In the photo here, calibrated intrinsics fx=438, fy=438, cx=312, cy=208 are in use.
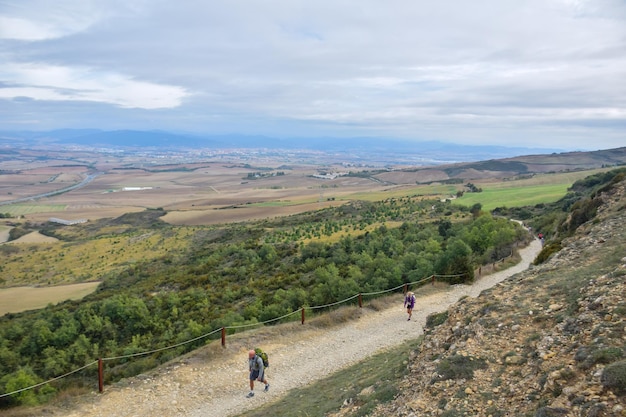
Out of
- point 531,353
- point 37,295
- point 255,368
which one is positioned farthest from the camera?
point 37,295

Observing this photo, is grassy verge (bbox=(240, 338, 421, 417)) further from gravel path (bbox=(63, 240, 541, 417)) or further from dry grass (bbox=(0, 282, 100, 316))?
dry grass (bbox=(0, 282, 100, 316))

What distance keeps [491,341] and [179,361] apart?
30.1ft

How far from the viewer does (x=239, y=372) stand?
13.3m

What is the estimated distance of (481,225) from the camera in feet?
104

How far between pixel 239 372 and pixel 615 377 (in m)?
10.1

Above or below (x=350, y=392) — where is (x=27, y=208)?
below

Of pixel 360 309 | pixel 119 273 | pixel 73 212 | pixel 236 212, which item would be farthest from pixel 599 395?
pixel 73 212

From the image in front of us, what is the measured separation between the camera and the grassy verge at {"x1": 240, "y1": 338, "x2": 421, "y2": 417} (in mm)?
9191

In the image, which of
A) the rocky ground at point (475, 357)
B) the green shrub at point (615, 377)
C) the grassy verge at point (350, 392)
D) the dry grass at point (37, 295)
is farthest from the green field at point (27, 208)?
the green shrub at point (615, 377)

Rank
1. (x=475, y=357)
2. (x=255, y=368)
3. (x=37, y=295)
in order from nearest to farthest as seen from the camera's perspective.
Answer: (x=475, y=357) < (x=255, y=368) < (x=37, y=295)

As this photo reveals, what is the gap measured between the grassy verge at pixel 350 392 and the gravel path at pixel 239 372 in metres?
0.68

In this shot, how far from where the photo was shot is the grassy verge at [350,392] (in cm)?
919

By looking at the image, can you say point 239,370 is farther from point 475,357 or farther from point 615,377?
point 615,377

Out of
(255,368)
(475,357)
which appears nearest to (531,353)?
(475,357)
